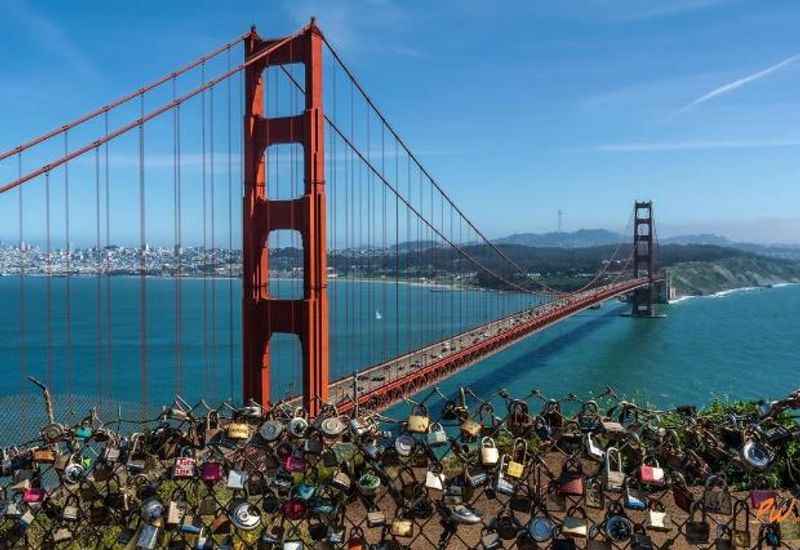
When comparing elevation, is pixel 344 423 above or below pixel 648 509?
above

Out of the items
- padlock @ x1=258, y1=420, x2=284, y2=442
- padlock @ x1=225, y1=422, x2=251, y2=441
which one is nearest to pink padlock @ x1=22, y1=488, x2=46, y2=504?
padlock @ x1=225, y1=422, x2=251, y2=441

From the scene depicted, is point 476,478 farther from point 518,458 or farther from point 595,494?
point 595,494

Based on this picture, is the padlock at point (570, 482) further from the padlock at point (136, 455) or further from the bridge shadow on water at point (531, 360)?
the bridge shadow on water at point (531, 360)

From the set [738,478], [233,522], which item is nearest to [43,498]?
[233,522]

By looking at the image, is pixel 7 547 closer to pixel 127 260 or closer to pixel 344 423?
pixel 344 423

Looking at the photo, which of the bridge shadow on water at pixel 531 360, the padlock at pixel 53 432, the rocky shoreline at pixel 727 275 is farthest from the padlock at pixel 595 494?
the rocky shoreline at pixel 727 275

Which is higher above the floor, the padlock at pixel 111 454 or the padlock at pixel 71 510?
the padlock at pixel 111 454

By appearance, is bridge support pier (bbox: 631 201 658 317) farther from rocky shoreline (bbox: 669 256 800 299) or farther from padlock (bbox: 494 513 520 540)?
padlock (bbox: 494 513 520 540)
